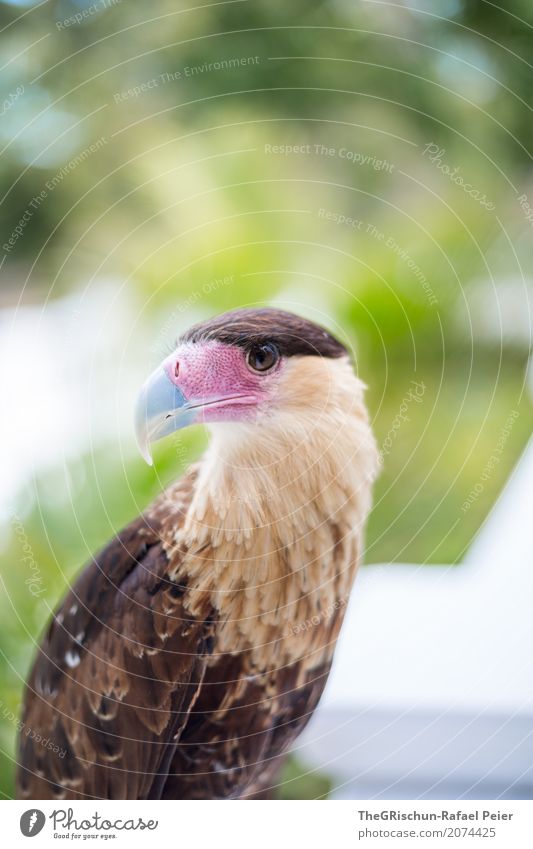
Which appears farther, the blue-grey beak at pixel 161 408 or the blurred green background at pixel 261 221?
the blurred green background at pixel 261 221

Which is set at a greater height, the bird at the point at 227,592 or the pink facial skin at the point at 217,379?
the pink facial skin at the point at 217,379

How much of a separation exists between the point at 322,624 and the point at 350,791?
0.44ft

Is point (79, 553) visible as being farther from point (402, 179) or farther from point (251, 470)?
point (402, 179)

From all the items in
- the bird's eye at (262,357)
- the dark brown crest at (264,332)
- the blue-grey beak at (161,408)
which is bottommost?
the blue-grey beak at (161,408)

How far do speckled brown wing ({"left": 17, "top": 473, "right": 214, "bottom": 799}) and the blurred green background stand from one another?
0.03 metres

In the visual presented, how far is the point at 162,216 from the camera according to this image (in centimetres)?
53

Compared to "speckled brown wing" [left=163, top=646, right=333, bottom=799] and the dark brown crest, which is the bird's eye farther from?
"speckled brown wing" [left=163, top=646, right=333, bottom=799]

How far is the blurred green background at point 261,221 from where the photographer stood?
0.52 m

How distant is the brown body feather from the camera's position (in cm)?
46

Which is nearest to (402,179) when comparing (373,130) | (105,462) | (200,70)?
(373,130)
